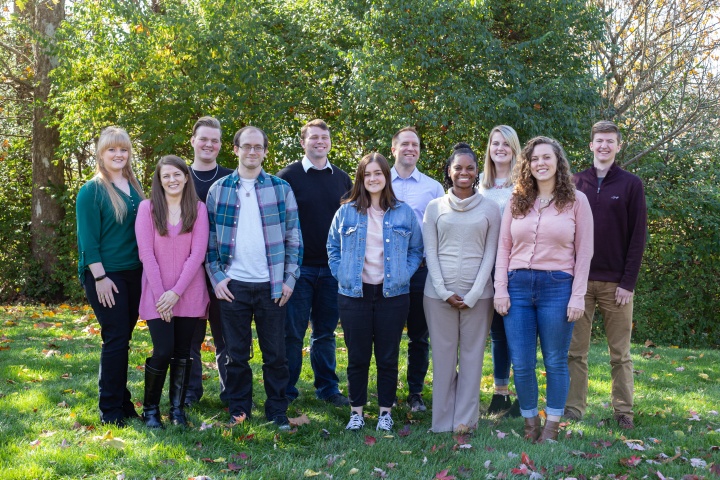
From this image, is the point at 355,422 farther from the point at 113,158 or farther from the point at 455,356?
the point at 113,158

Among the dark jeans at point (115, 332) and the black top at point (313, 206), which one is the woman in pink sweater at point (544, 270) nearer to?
the black top at point (313, 206)

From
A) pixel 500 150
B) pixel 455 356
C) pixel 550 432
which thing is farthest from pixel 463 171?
pixel 550 432

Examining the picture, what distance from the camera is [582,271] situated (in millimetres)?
4602

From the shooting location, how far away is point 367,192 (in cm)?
507

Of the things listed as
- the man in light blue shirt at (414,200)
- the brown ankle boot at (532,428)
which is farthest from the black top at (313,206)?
the brown ankle boot at (532,428)

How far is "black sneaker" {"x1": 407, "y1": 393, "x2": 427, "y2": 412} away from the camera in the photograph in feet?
18.5

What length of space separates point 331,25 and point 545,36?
378 cm

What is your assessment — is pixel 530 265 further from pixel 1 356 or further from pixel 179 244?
pixel 1 356

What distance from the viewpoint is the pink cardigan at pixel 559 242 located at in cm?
461

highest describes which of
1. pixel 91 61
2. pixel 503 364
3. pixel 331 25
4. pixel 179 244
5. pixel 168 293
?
pixel 331 25

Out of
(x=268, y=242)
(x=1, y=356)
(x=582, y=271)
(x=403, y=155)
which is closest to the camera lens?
(x=582, y=271)

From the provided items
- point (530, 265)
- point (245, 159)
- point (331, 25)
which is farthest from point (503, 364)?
point (331, 25)

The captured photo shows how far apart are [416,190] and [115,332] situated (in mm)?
2624

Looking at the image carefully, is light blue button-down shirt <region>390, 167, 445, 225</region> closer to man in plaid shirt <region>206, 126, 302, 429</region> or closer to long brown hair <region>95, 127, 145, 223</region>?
man in plaid shirt <region>206, 126, 302, 429</region>
